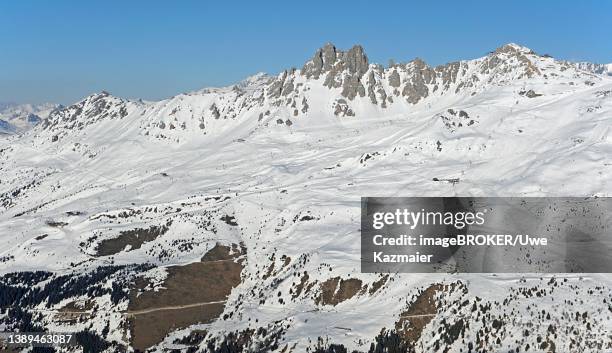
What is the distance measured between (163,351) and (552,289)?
315 ft

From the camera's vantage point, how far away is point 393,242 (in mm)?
193375

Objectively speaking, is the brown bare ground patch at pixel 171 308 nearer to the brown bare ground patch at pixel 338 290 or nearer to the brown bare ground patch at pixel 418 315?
the brown bare ground patch at pixel 338 290

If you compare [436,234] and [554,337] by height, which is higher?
[436,234]

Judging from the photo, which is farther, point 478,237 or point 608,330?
point 478,237

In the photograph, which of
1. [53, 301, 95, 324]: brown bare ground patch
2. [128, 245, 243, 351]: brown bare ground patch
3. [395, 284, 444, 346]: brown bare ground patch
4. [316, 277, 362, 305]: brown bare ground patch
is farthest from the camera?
[53, 301, 95, 324]: brown bare ground patch

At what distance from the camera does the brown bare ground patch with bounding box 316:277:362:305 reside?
172 m

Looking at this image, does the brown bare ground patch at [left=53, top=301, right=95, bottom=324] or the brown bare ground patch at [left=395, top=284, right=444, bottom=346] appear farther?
the brown bare ground patch at [left=53, top=301, right=95, bottom=324]

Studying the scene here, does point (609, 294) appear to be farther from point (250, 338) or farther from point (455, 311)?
point (250, 338)

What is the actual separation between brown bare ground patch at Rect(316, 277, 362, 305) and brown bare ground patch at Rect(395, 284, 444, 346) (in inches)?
846

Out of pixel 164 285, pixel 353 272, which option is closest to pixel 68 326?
pixel 164 285

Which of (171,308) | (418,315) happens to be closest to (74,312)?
(171,308)

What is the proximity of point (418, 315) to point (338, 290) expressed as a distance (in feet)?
96.2

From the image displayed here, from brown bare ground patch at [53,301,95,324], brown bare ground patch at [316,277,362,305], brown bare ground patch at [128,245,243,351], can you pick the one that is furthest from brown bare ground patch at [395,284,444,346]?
brown bare ground patch at [53,301,95,324]

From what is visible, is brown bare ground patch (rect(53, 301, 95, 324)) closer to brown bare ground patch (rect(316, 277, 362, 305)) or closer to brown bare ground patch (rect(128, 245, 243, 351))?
brown bare ground patch (rect(128, 245, 243, 351))
